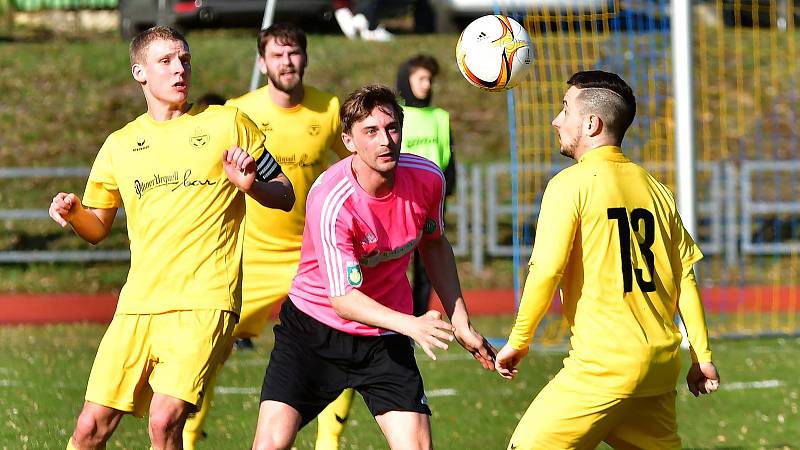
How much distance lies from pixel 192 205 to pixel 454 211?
39.4ft

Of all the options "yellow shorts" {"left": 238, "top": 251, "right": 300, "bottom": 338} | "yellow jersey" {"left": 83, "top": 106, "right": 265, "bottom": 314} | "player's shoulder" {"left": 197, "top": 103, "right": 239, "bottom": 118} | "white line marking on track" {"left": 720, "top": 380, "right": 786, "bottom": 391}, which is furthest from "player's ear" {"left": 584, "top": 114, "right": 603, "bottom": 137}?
"white line marking on track" {"left": 720, "top": 380, "right": 786, "bottom": 391}

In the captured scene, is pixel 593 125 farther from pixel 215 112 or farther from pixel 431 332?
pixel 215 112

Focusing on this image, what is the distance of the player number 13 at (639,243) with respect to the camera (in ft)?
16.0

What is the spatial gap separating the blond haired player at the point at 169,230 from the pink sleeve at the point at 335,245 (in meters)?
0.34

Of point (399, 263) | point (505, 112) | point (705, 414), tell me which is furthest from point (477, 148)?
point (399, 263)

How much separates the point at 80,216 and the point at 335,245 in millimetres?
1283

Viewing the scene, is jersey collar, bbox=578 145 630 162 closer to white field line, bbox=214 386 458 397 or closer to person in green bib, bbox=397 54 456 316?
white field line, bbox=214 386 458 397

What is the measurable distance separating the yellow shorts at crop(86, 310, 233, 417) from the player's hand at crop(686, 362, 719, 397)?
6.51 ft

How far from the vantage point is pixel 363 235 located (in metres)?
5.43

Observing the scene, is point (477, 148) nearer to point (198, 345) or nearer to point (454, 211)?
point (454, 211)

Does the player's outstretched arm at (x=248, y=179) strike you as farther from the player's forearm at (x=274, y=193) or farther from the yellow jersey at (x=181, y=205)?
the yellow jersey at (x=181, y=205)

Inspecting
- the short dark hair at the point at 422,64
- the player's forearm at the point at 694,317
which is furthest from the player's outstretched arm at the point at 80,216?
the short dark hair at the point at 422,64

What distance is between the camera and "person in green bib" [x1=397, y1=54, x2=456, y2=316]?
10.2 m

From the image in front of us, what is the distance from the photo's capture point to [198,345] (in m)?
5.50
